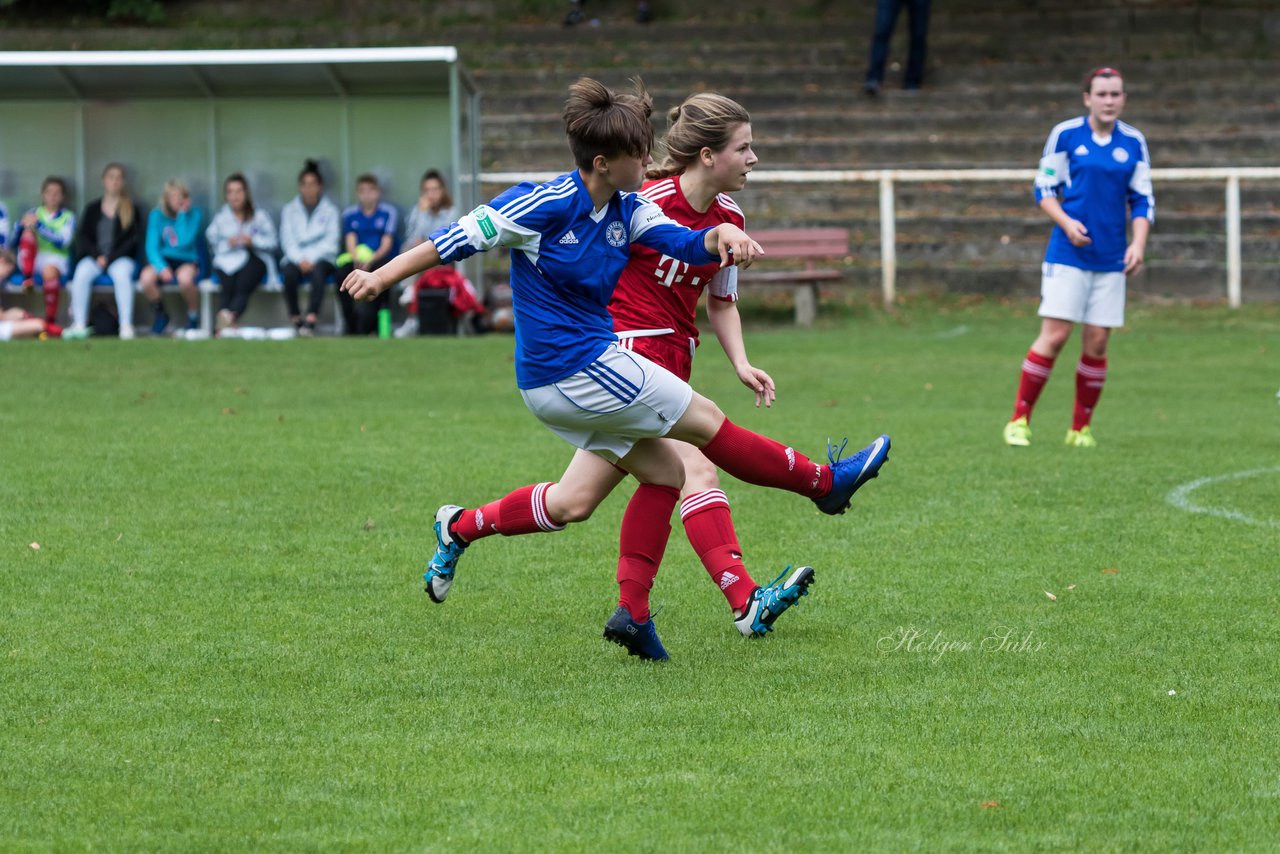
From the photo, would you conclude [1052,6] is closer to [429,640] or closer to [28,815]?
[429,640]

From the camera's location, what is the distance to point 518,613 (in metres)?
5.74

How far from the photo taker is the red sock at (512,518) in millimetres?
5340

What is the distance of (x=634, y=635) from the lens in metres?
5.01

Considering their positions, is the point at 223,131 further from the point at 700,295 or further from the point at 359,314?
the point at 700,295

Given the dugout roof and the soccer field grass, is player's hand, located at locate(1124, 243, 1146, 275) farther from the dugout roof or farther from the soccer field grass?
the dugout roof

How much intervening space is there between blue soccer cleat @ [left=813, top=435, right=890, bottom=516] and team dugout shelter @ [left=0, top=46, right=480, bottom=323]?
40.6 feet

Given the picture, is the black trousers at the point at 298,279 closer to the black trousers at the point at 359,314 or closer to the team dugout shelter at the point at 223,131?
the black trousers at the point at 359,314

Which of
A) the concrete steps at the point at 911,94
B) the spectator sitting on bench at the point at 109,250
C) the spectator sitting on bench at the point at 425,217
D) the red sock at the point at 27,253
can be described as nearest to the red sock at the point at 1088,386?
the spectator sitting on bench at the point at 425,217

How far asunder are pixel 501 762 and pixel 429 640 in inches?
52.9

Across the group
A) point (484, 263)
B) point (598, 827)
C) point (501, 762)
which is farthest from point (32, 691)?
point (484, 263)

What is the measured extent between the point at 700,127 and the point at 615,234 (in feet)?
1.84

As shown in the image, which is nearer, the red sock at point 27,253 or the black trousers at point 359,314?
the black trousers at point 359,314

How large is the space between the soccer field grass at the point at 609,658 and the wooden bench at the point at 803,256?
23.3 ft

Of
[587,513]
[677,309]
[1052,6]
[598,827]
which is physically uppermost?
[1052,6]
